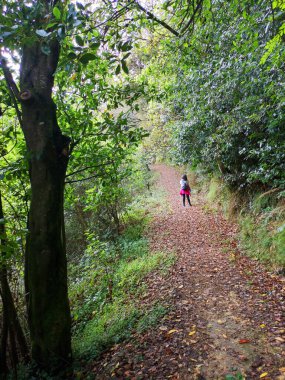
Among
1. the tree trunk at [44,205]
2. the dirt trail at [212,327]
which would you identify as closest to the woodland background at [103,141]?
the tree trunk at [44,205]

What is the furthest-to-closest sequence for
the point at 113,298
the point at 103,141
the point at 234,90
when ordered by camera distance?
the point at 234,90 → the point at 113,298 → the point at 103,141

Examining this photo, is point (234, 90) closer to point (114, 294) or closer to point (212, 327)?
point (212, 327)

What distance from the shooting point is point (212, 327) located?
4.25 m

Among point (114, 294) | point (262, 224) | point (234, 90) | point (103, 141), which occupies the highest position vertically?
point (234, 90)

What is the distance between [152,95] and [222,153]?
4.42 metres

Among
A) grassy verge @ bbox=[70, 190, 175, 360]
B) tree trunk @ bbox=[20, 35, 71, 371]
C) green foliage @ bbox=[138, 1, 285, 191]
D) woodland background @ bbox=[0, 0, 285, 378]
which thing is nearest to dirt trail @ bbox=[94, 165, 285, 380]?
grassy verge @ bbox=[70, 190, 175, 360]

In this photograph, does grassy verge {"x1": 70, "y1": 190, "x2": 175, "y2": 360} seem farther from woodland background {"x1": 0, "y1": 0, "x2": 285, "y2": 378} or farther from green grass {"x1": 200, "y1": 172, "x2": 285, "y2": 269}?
green grass {"x1": 200, "y1": 172, "x2": 285, "y2": 269}

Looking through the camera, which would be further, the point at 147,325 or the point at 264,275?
the point at 264,275

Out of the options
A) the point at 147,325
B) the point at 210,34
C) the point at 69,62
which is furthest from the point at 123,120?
the point at 147,325

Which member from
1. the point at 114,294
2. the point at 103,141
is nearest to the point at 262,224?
the point at 114,294

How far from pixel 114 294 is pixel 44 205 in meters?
3.93

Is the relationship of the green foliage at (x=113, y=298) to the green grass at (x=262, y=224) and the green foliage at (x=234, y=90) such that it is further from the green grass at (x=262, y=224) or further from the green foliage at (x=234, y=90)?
the green foliage at (x=234, y=90)

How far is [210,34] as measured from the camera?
5.93m

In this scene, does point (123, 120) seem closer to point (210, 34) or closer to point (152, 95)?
point (152, 95)
